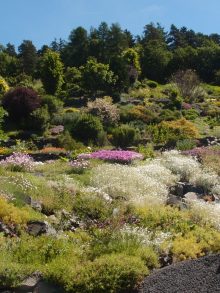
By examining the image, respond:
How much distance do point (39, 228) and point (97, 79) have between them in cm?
3315

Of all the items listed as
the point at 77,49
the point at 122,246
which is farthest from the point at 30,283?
the point at 77,49

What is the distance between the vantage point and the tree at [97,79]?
42875 mm

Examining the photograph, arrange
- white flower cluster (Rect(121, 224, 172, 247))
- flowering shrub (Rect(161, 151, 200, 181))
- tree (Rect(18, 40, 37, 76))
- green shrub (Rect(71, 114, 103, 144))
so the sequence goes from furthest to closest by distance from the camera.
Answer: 1. tree (Rect(18, 40, 37, 76))
2. green shrub (Rect(71, 114, 103, 144))
3. flowering shrub (Rect(161, 151, 200, 181))
4. white flower cluster (Rect(121, 224, 172, 247))

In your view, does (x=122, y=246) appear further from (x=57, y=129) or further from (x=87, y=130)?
(x=57, y=129)

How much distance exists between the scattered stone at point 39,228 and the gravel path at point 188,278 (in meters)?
2.83

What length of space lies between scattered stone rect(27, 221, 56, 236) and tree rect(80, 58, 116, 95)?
32612 mm

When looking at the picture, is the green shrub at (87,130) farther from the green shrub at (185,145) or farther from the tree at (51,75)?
the tree at (51,75)

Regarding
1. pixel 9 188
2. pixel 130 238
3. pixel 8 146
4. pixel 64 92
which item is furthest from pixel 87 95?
pixel 130 238

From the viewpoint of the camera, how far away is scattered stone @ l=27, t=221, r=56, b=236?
10.4 meters

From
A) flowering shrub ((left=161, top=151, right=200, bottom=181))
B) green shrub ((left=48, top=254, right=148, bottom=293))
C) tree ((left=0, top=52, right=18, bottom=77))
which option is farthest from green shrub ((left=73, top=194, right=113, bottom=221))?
tree ((left=0, top=52, right=18, bottom=77))

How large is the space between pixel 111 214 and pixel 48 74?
3195 cm

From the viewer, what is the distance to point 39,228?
10508 mm

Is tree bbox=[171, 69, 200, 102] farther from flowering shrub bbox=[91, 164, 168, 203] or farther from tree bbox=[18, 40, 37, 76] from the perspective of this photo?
flowering shrub bbox=[91, 164, 168, 203]

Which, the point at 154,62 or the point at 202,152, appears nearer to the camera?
the point at 202,152
